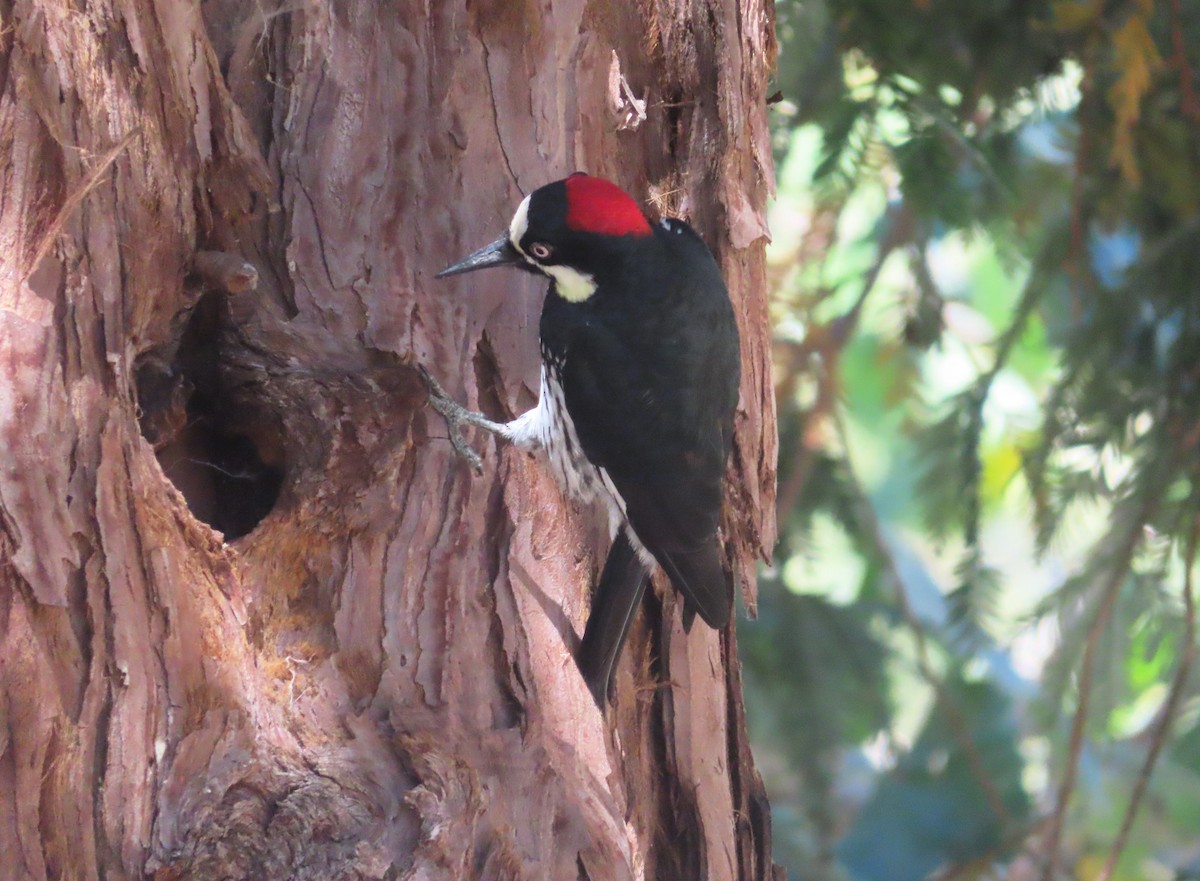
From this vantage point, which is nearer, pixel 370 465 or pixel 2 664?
pixel 2 664

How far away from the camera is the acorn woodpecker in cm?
229

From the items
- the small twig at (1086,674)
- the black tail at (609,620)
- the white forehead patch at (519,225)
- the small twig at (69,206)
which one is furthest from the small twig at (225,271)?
the small twig at (1086,674)

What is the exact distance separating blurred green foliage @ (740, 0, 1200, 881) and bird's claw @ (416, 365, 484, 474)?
55.0 inches

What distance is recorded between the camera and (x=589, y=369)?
97.7 inches

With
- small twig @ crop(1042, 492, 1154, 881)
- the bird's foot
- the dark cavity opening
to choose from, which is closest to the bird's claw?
the bird's foot

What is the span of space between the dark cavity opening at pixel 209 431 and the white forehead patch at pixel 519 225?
527 mm

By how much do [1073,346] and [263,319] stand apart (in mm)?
2306

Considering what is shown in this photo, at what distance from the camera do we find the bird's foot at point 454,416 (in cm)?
210

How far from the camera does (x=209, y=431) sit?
229 cm

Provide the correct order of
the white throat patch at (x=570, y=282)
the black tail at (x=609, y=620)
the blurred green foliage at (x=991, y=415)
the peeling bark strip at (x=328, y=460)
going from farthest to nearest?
the blurred green foliage at (x=991, y=415), the white throat patch at (x=570, y=282), the black tail at (x=609, y=620), the peeling bark strip at (x=328, y=460)

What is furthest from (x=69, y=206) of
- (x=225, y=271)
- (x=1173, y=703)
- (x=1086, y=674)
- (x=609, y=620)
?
(x=1173, y=703)

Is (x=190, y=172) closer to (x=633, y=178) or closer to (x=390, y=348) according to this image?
(x=390, y=348)

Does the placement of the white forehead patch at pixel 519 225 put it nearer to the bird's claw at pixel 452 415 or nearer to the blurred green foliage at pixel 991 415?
the bird's claw at pixel 452 415

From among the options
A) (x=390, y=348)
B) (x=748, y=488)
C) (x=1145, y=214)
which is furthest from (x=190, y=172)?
A: (x=1145, y=214)
